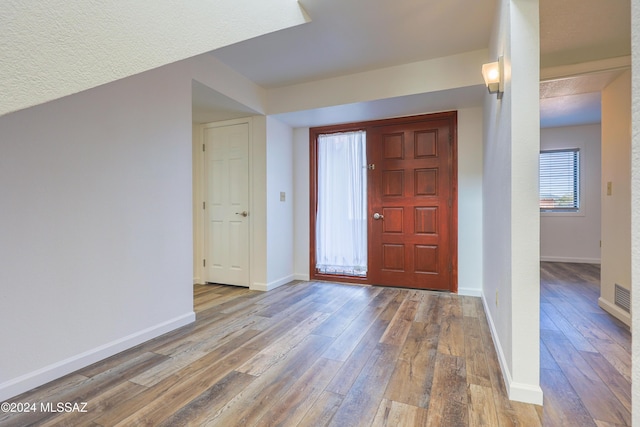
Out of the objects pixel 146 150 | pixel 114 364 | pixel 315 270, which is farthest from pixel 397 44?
pixel 114 364

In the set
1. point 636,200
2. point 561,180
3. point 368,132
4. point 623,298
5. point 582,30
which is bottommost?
point 623,298

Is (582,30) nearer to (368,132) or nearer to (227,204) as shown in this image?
(368,132)

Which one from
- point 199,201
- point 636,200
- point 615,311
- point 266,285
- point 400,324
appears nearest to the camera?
point 636,200

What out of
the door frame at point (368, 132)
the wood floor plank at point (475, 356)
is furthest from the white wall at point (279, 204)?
the wood floor plank at point (475, 356)

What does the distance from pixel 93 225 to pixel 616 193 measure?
13.5 feet

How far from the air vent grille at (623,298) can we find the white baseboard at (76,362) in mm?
3660

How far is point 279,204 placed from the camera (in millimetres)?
3895

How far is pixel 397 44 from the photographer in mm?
2646

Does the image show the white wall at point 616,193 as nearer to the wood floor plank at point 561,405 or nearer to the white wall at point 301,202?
the wood floor plank at point 561,405

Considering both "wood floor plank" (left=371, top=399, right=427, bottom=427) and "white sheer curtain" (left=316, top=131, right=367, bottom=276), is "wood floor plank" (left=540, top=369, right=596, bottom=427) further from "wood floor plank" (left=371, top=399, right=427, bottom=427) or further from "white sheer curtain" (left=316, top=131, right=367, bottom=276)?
"white sheer curtain" (left=316, top=131, right=367, bottom=276)

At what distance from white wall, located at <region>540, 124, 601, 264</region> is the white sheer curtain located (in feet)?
12.1

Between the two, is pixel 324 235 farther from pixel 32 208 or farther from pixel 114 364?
pixel 32 208

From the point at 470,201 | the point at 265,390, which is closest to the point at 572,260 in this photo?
the point at 470,201

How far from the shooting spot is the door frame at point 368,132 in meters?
3.46
